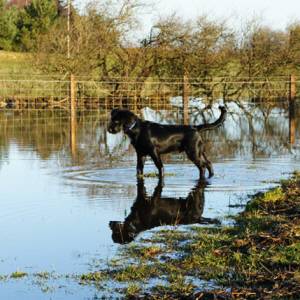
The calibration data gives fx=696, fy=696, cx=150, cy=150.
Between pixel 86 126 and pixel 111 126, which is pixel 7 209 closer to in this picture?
pixel 111 126

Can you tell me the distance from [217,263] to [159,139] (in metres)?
5.28

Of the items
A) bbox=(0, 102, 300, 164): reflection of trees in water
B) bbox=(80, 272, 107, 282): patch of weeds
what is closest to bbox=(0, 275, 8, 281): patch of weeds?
bbox=(80, 272, 107, 282): patch of weeds

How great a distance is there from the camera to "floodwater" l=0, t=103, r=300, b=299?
577cm

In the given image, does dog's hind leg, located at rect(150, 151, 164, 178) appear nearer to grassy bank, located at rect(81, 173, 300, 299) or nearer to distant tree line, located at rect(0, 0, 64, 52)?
grassy bank, located at rect(81, 173, 300, 299)

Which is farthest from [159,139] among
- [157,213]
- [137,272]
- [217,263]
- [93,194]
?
[137,272]

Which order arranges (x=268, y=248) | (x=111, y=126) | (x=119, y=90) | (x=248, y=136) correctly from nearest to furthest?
1. (x=268, y=248)
2. (x=111, y=126)
3. (x=248, y=136)
4. (x=119, y=90)

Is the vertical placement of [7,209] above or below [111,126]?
below

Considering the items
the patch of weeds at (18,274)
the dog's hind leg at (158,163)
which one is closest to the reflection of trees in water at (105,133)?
the dog's hind leg at (158,163)

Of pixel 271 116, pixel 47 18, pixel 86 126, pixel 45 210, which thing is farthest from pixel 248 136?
pixel 47 18

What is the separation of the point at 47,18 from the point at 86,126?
27230 millimetres

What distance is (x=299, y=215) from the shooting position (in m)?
6.90

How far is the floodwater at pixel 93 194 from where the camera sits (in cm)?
577

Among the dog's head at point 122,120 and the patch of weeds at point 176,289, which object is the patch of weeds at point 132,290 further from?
the dog's head at point 122,120

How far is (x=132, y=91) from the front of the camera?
29.4m
